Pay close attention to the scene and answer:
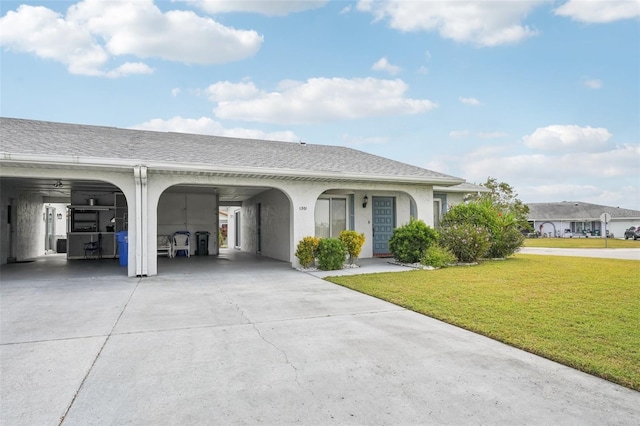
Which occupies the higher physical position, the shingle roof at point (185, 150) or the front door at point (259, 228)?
the shingle roof at point (185, 150)

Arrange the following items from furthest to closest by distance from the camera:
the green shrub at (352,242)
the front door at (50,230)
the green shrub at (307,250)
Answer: the front door at (50,230) → the green shrub at (352,242) → the green shrub at (307,250)

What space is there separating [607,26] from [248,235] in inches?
683

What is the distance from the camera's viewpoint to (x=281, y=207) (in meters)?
14.6

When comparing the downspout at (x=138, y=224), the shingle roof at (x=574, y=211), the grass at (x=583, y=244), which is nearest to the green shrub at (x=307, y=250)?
the downspout at (x=138, y=224)

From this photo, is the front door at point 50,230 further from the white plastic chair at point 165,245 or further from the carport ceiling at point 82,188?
the white plastic chair at point 165,245

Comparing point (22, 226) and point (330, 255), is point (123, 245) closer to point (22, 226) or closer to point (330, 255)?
point (22, 226)

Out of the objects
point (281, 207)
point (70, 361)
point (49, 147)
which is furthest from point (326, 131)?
point (70, 361)

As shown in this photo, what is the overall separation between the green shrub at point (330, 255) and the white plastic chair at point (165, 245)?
8.13 meters

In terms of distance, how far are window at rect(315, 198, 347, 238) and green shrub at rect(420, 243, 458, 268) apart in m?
3.73

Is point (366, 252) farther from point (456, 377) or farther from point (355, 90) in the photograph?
point (456, 377)

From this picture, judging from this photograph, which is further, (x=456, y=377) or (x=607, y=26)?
(x=607, y=26)

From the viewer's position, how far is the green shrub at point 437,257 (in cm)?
1143

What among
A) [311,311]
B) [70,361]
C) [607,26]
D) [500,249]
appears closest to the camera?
[70,361]

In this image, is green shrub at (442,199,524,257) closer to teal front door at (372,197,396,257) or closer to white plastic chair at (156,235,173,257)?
teal front door at (372,197,396,257)
